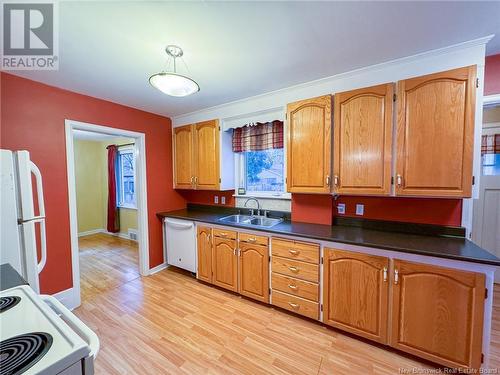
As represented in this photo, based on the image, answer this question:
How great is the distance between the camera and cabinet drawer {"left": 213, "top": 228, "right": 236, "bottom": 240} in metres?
2.39

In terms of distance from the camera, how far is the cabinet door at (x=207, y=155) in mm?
2820

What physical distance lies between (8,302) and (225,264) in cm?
182

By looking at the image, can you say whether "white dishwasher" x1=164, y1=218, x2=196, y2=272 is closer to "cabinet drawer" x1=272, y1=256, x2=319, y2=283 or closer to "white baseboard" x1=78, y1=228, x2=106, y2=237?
"cabinet drawer" x1=272, y1=256, x2=319, y2=283

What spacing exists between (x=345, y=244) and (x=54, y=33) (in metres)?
2.58

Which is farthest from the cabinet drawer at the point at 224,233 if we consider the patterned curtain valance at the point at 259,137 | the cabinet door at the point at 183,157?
the patterned curtain valance at the point at 259,137

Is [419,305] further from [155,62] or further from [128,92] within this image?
[128,92]

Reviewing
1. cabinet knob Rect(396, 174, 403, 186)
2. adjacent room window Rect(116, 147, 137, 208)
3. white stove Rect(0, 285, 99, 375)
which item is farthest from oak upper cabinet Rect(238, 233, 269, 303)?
adjacent room window Rect(116, 147, 137, 208)

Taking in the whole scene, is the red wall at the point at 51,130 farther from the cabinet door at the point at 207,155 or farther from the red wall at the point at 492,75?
the red wall at the point at 492,75

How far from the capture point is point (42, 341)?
64cm

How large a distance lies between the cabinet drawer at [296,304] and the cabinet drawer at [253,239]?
519mm

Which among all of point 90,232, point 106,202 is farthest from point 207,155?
point 90,232

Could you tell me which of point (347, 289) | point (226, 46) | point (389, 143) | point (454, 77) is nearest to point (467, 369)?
point (347, 289)

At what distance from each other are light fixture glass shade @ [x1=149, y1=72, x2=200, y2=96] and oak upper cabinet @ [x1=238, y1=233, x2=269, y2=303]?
59.2 inches

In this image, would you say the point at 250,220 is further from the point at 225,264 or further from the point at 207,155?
the point at 207,155
